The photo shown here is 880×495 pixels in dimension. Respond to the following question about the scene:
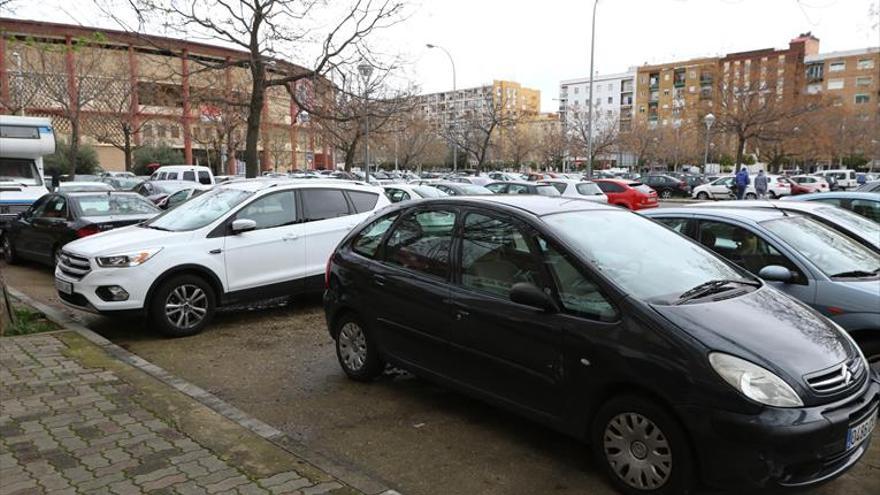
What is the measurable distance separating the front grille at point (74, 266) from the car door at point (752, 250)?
6209 mm

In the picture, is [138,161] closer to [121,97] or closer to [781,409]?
[121,97]

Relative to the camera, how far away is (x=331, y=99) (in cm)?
2244

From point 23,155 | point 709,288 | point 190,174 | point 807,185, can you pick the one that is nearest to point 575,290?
point 709,288

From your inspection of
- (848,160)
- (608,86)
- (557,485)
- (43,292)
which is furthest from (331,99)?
(608,86)

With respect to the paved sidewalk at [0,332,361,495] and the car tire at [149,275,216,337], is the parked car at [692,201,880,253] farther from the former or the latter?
the car tire at [149,275,216,337]

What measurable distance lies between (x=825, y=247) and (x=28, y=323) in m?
8.00

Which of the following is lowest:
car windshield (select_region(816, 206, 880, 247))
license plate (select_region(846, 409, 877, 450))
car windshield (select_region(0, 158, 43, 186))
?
license plate (select_region(846, 409, 877, 450))

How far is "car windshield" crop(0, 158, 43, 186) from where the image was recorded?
50.4 feet

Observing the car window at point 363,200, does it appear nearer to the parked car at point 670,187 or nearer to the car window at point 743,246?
the car window at point 743,246

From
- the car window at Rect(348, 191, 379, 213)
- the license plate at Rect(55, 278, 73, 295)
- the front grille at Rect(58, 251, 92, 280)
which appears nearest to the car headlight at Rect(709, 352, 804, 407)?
the car window at Rect(348, 191, 379, 213)

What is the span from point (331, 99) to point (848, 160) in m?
69.1

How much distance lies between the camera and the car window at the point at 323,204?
7.86m

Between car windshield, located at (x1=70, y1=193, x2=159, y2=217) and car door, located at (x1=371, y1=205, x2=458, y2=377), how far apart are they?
7296 millimetres

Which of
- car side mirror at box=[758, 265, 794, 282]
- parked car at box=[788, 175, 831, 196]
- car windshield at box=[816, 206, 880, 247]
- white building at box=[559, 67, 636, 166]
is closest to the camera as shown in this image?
car side mirror at box=[758, 265, 794, 282]
